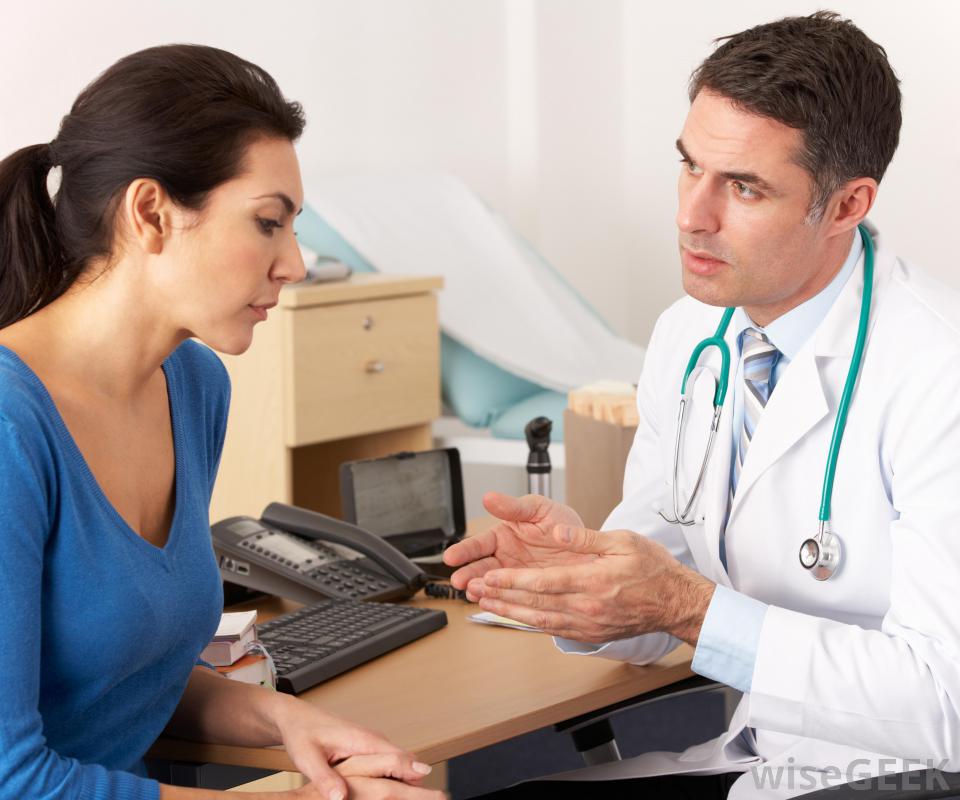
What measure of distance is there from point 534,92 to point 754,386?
133 inches

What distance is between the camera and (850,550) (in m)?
1.60

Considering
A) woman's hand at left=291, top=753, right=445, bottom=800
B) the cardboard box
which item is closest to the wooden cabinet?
the cardboard box

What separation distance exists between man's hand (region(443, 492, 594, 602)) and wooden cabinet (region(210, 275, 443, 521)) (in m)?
1.80

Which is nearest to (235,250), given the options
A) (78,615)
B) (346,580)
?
(78,615)

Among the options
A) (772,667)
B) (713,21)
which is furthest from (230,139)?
(713,21)

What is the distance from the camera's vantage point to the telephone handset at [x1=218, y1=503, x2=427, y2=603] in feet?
6.17

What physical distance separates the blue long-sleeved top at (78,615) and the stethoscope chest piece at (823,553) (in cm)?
69

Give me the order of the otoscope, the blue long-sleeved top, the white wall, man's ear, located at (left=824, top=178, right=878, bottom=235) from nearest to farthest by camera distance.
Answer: the blue long-sleeved top
man's ear, located at (left=824, top=178, right=878, bottom=235)
the otoscope
the white wall

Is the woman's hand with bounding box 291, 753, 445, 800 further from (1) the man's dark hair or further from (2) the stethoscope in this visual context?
(1) the man's dark hair

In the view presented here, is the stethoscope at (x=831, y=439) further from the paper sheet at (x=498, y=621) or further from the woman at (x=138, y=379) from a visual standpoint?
the woman at (x=138, y=379)

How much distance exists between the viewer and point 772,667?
1.48m

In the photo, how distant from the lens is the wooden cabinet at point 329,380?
3363 mm

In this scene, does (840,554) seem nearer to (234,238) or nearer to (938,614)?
(938,614)

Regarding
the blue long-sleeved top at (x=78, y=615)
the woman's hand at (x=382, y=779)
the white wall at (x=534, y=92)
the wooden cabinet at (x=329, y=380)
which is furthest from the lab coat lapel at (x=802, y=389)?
the white wall at (x=534, y=92)
